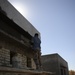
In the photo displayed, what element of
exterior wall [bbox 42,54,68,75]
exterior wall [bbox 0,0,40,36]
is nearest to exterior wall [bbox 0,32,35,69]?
exterior wall [bbox 0,0,40,36]

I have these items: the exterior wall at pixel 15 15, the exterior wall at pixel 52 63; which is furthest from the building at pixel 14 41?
the exterior wall at pixel 52 63

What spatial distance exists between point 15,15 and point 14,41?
167 centimetres

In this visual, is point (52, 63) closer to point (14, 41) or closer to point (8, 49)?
point (14, 41)

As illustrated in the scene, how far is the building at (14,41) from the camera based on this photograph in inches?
283

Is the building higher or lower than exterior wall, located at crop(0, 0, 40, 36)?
lower

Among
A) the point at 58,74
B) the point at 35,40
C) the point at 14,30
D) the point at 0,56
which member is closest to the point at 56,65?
the point at 58,74

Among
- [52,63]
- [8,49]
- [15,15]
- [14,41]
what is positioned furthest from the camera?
[52,63]

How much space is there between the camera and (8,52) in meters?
7.72

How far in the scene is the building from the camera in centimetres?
719

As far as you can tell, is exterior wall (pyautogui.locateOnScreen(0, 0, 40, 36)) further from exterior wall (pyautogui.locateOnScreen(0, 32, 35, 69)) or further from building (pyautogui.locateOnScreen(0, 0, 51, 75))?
exterior wall (pyautogui.locateOnScreen(0, 32, 35, 69))

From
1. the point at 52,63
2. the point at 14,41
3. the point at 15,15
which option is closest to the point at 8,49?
the point at 14,41

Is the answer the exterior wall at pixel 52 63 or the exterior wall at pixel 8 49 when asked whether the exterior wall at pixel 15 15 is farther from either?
the exterior wall at pixel 52 63

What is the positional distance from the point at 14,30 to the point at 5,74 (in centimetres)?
250

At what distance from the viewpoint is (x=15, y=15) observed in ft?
29.5
